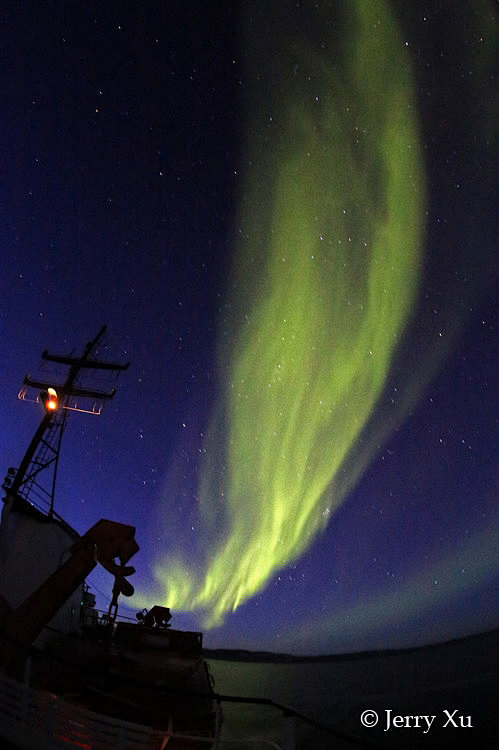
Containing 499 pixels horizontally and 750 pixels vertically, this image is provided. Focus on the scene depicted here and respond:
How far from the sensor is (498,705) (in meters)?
46.8

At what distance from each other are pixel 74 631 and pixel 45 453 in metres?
7.05

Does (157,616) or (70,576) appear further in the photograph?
(157,616)

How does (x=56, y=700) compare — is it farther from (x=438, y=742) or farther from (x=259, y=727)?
(x=259, y=727)

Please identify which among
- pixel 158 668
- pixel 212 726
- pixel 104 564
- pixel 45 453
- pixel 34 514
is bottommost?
pixel 212 726

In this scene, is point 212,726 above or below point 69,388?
below

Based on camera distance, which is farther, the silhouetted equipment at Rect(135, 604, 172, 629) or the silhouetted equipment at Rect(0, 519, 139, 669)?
the silhouetted equipment at Rect(135, 604, 172, 629)

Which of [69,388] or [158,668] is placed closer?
[158,668]

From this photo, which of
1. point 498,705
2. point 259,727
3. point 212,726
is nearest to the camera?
point 212,726

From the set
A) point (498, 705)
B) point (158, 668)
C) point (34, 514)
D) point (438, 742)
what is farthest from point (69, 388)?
point (498, 705)

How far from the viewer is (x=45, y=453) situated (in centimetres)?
1892

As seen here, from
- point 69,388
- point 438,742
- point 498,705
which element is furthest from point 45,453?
point 498,705

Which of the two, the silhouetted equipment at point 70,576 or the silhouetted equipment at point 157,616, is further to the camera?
the silhouetted equipment at point 157,616

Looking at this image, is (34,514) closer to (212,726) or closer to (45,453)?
(45,453)

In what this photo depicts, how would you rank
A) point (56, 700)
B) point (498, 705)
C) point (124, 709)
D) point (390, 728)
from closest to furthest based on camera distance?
point (56, 700) < point (124, 709) < point (390, 728) < point (498, 705)
